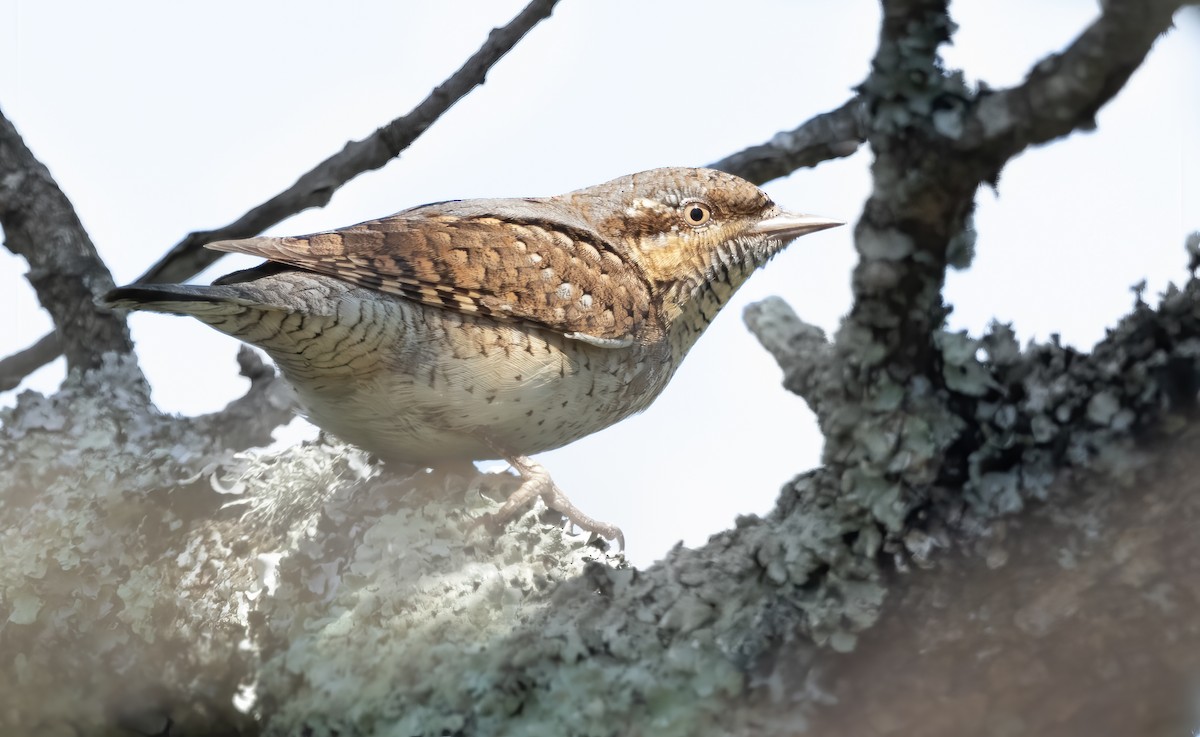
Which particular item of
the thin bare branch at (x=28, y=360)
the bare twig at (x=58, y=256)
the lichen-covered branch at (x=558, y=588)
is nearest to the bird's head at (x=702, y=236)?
the lichen-covered branch at (x=558, y=588)

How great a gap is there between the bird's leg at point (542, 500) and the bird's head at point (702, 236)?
778 mm

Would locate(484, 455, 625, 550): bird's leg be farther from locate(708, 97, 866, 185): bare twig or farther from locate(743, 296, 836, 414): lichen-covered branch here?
locate(708, 97, 866, 185): bare twig

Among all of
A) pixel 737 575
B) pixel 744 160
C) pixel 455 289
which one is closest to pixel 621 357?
pixel 455 289

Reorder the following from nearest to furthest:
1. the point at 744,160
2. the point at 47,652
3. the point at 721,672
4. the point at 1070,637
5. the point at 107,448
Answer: the point at 1070,637, the point at 721,672, the point at 47,652, the point at 107,448, the point at 744,160

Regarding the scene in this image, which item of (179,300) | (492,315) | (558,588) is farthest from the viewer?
(492,315)

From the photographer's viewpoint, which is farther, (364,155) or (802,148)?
(802,148)

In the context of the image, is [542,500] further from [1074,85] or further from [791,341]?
[1074,85]

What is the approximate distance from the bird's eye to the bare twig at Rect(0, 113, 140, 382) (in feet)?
6.18

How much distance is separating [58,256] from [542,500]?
1795 mm

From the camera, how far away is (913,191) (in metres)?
1.72

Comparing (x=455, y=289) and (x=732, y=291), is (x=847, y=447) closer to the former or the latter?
(x=455, y=289)

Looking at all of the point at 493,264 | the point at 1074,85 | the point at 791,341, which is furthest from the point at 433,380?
the point at 1074,85

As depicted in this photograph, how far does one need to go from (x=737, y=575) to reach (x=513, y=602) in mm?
597

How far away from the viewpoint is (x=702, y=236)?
3.75 m
